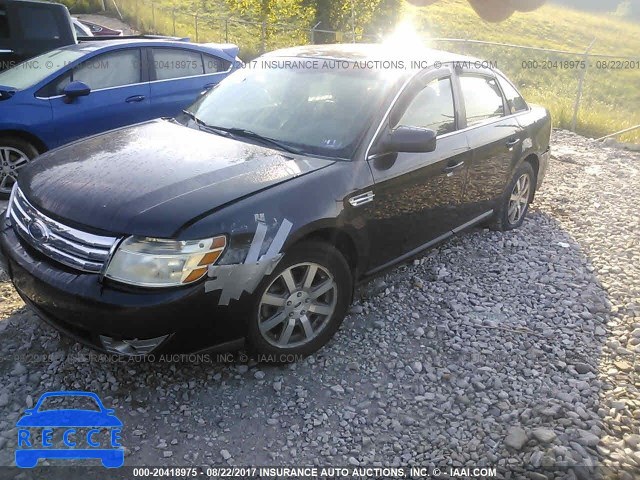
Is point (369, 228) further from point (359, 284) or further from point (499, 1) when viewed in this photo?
point (499, 1)

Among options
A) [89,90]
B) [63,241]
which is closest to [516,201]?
[63,241]

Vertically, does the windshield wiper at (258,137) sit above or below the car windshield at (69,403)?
above

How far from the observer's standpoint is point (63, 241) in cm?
268

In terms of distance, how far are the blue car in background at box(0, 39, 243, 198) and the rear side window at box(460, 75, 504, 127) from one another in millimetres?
3561

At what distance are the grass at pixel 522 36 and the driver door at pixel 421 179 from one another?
305 inches

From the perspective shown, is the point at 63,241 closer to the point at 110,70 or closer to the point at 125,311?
the point at 125,311

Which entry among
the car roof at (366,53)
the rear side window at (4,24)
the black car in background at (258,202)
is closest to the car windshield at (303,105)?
the black car in background at (258,202)

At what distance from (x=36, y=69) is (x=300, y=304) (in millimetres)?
4643

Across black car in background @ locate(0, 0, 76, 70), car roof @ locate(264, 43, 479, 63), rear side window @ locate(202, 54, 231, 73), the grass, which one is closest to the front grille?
car roof @ locate(264, 43, 479, 63)

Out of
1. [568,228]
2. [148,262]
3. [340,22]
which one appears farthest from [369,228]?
[340,22]

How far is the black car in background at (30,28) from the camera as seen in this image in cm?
767

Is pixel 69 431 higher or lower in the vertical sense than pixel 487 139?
lower

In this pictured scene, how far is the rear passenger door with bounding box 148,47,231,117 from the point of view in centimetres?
631

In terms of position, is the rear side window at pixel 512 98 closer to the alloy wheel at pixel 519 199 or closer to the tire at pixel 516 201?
the tire at pixel 516 201
